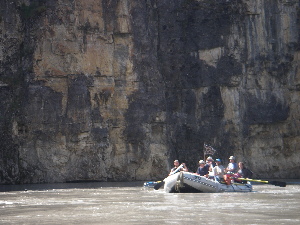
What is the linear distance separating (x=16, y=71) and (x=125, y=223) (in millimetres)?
28911

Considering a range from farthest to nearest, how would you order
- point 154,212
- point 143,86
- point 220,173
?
point 143,86, point 220,173, point 154,212

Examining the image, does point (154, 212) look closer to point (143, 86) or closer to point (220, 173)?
point (220, 173)

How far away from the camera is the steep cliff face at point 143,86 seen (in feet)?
140

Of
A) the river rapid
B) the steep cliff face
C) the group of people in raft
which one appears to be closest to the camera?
the river rapid

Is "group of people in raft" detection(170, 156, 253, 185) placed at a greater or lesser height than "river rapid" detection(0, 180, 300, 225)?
greater

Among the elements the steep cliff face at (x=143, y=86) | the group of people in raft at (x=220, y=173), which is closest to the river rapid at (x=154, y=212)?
the group of people in raft at (x=220, y=173)

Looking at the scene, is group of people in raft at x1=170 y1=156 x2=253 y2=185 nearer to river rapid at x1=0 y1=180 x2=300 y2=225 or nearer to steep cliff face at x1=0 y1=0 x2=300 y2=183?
river rapid at x1=0 y1=180 x2=300 y2=225

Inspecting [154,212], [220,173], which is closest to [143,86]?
[220,173]

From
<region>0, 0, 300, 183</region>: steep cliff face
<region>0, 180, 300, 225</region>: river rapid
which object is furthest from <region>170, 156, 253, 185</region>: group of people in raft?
<region>0, 0, 300, 183</region>: steep cliff face

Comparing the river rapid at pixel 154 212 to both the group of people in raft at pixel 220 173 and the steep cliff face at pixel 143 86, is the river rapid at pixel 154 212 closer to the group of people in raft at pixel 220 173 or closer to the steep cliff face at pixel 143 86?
the group of people in raft at pixel 220 173

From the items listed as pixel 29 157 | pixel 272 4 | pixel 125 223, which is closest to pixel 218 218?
pixel 125 223

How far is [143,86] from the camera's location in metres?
45.3

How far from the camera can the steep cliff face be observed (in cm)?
4269

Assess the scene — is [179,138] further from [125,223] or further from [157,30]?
[125,223]
